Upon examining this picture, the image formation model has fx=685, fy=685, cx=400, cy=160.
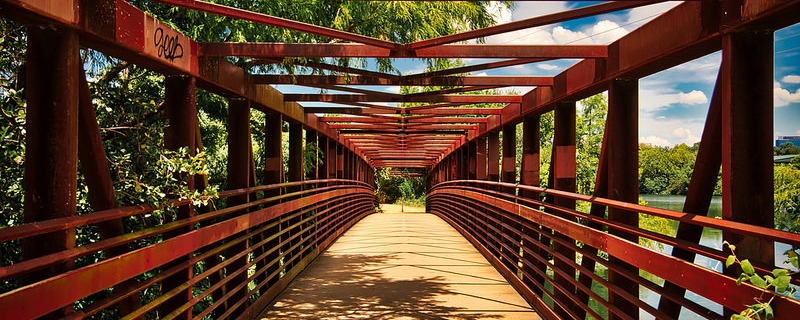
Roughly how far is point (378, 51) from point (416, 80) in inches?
76.3

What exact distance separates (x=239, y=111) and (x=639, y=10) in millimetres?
3846

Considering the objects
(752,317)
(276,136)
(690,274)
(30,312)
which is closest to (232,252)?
(276,136)

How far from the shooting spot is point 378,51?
546 cm

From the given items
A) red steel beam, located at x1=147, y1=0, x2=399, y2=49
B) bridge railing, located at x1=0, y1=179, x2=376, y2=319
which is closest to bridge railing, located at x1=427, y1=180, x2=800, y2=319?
red steel beam, located at x1=147, y1=0, x2=399, y2=49

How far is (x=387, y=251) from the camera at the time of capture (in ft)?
35.5

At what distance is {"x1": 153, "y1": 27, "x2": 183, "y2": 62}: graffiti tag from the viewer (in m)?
4.27

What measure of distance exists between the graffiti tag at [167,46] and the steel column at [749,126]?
322 centimetres

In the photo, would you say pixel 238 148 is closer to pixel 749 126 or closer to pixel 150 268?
pixel 150 268

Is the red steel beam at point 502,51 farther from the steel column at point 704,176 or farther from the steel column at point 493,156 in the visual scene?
the steel column at point 493,156

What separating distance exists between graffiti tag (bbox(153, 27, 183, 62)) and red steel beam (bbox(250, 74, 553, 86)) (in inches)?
90.8

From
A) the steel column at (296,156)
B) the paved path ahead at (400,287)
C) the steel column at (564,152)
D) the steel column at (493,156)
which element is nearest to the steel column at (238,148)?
the paved path ahead at (400,287)

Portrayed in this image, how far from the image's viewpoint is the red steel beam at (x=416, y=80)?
703 centimetres

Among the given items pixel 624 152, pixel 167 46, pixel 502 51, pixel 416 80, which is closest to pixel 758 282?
pixel 624 152

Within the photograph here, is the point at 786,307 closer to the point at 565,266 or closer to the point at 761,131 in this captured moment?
the point at 761,131
